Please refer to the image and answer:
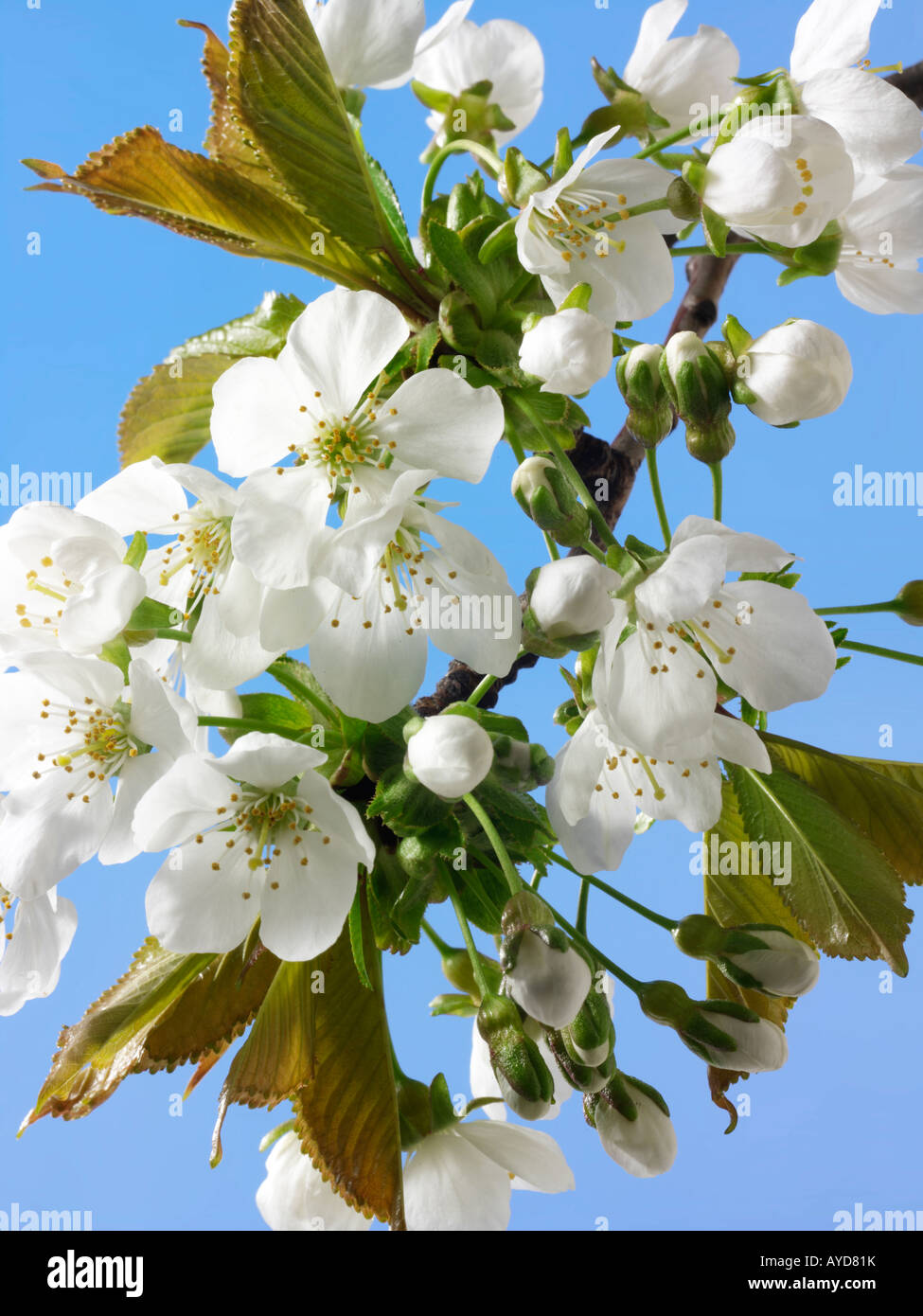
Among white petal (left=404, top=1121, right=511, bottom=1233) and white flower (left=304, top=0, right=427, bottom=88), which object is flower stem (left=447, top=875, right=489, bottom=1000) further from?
white flower (left=304, top=0, right=427, bottom=88)

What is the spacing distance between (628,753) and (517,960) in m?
0.14

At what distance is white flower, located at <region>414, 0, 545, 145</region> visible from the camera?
2.65 ft

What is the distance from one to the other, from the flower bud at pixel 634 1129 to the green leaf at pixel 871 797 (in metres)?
0.21

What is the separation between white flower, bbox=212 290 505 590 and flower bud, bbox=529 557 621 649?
0.08 metres

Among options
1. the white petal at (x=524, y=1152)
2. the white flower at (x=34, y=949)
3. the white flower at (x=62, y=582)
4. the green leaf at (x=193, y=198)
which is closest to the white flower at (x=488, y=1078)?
the white petal at (x=524, y=1152)

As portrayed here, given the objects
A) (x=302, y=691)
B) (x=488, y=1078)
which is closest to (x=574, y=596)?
(x=302, y=691)

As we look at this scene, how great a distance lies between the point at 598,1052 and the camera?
1.92 feet

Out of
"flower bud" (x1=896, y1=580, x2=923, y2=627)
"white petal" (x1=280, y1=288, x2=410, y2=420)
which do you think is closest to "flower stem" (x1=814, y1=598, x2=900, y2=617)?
"flower bud" (x1=896, y1=580, x2=923, y2=627)

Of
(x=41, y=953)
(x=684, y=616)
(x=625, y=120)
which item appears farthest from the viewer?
(x=625, y=120)

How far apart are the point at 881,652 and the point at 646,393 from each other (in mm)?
207

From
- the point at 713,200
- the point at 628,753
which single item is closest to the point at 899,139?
the point at 713,200

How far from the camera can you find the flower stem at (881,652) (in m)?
0.67

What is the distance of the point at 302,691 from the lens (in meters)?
0.67
